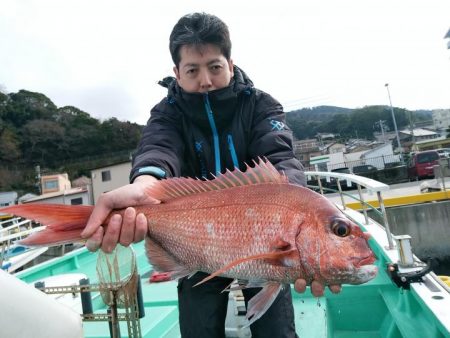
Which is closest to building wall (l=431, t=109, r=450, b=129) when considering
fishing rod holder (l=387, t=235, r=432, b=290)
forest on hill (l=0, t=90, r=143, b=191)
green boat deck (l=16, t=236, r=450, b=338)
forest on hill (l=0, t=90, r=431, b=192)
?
forest on hill (l=0, t=90, r=431, b=192)

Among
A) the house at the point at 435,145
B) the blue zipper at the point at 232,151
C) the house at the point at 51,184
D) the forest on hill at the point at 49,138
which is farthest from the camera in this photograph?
the forest on hill at the point at 49,138

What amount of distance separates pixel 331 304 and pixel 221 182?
9.03ft

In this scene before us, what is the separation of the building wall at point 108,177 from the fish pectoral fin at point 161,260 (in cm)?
3868

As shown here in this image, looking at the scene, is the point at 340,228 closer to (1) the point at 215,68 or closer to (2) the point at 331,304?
(1) the point at 215,68

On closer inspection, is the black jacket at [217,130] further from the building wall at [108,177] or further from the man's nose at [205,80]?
the building wall at [108,177]

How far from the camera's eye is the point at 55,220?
1.65 meters

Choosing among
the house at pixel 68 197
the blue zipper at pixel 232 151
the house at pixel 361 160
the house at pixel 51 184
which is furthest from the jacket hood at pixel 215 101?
the house at pixel 51 184

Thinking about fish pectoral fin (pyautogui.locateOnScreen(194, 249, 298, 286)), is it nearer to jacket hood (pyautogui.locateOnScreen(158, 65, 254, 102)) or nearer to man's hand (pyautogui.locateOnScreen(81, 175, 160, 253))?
man's hand (pyautogui.locateOnScreen(81, 175, 160, 253))

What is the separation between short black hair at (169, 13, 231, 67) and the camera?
2.34 metres

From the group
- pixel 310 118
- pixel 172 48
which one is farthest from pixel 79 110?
pixel 172 48

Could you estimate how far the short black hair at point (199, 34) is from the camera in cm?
234

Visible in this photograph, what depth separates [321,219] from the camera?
1619 millimetres

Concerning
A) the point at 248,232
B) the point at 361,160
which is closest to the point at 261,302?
the point at 248,232

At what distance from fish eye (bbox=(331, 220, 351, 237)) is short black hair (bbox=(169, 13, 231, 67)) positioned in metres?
1.48
